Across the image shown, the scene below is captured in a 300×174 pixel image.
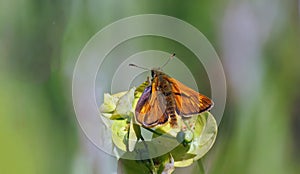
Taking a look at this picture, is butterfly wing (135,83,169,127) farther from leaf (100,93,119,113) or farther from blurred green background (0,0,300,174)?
blurred green background (0,0,300,174)

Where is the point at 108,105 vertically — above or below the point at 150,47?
below

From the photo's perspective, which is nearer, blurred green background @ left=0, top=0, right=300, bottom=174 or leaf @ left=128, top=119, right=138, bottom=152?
leaf @ left=128, top=119, right=138, bottom=152

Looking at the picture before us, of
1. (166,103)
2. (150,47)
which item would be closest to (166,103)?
(166,103)

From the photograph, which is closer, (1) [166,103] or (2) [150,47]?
(1) [166,103]

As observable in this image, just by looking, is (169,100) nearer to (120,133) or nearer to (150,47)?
(120,133)

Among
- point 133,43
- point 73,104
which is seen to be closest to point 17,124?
point 73,104

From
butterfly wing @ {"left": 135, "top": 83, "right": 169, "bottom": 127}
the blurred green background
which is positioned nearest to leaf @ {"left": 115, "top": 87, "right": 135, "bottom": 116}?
butterfly wing @ {"left": 135, "top": 83, "right": 169, "bottom": 127}
